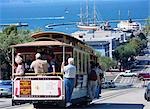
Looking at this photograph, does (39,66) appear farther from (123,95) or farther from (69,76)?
(123,95)

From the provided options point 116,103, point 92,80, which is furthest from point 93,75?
point 116,103

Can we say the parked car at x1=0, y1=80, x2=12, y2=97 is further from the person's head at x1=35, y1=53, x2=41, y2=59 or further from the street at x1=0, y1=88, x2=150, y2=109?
the person's head at x1=35, y1=53, x2=41, y2=59

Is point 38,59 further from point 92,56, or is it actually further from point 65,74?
point 92,56

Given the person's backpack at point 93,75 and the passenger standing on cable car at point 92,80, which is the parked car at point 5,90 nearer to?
the passenger standing on cable car at point 92,80

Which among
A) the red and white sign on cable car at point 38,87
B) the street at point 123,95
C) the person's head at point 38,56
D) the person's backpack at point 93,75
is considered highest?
the person's head at point 38,56

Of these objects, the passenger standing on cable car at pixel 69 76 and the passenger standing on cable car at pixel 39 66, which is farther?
the passenger standing on cable car at pixel 39 66

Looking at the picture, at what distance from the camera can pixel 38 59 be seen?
18047 millimetres

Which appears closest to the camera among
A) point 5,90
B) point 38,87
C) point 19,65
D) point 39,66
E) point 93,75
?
point 38,87

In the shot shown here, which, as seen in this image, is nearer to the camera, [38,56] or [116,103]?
[38,56]

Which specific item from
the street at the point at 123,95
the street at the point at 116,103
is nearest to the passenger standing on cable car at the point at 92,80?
the street at the point at 116,103

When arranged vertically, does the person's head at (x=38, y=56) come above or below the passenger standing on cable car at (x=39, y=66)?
above

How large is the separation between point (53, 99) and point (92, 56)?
5550 mm

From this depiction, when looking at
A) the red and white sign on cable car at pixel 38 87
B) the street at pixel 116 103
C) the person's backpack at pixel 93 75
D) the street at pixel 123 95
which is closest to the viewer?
the red and white sign on cable car at pixel 38 87

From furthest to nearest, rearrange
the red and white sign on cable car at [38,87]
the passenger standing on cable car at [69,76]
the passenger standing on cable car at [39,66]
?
the passenger standing on cable car at [39,66] < the passenger standing on cable car at [69,76] < the red and white sign on cable car at [38,87]
